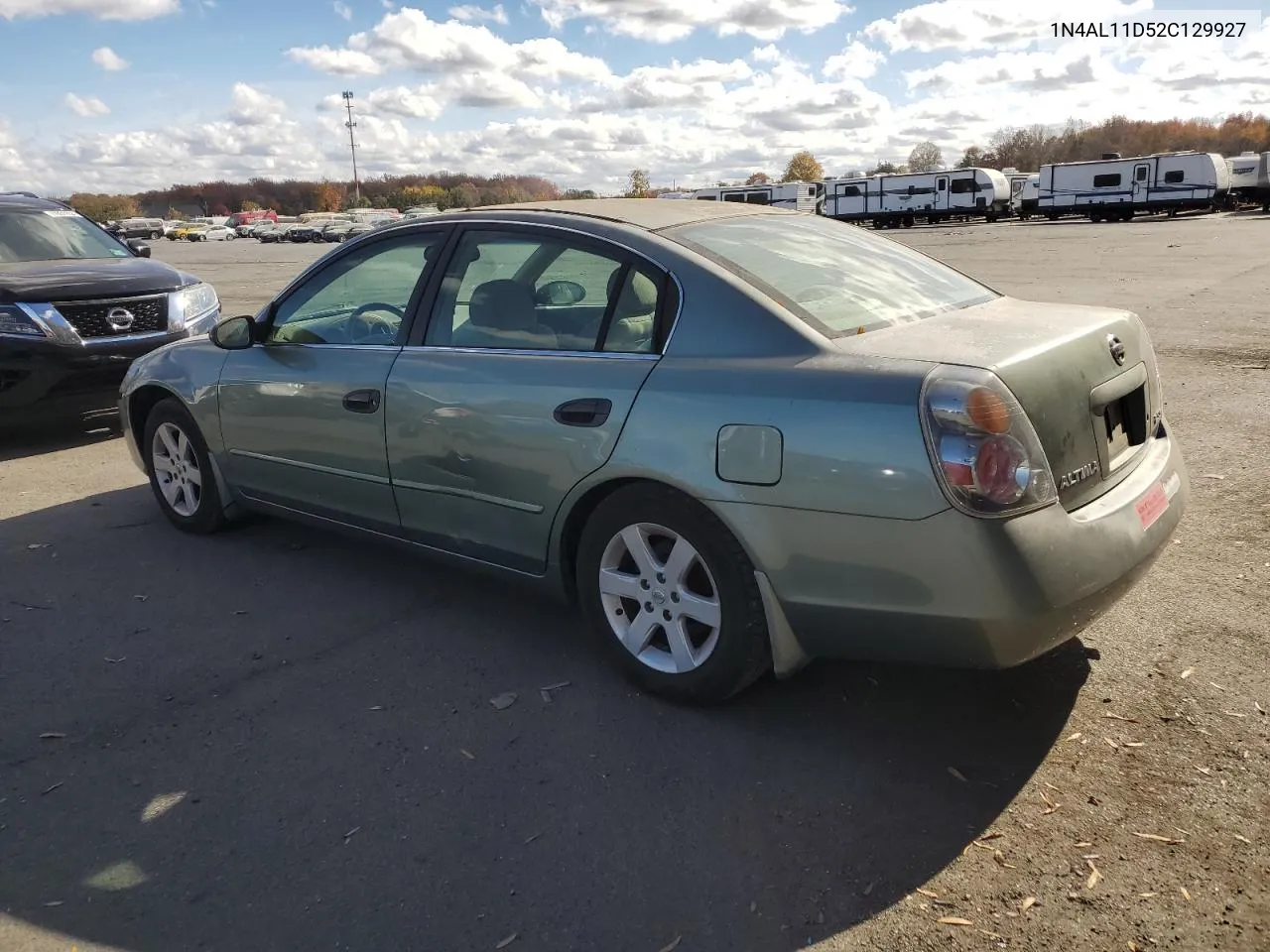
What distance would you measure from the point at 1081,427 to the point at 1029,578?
0.56 metres

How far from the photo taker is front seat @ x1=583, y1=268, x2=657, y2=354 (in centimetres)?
340

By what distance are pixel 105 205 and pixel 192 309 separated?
14289 centimetres

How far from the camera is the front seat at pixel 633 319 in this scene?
3.40 metres

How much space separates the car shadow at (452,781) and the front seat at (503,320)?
1159 millimetres

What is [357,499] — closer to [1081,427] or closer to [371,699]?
[371,699]

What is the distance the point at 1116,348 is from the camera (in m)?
3.25

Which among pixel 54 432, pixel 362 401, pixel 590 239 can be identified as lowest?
pixel 54 432

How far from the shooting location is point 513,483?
3.64 metres

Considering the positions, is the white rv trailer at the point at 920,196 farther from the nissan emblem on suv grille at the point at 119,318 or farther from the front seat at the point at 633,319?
the front seat at the point at 633,319

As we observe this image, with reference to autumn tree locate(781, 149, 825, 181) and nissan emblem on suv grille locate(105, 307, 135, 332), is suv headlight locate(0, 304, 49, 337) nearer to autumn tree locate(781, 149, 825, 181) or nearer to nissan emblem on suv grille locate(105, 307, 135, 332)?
nissan emblem on suv grille locate(105, 307, 135, 332)

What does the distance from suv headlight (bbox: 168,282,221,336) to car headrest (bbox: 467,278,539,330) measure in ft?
17.4

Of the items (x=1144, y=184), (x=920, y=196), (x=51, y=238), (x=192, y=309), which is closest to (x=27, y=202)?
(x=51, y=238)

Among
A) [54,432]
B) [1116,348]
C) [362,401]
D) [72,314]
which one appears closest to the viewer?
[1116,348]

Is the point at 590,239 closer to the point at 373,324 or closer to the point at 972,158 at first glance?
the point at 373,324
